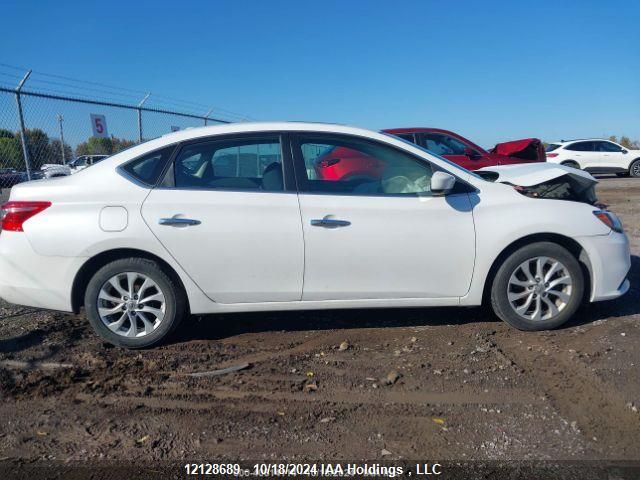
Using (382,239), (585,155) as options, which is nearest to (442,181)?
(382,239)

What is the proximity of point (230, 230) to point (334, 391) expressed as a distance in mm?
1406

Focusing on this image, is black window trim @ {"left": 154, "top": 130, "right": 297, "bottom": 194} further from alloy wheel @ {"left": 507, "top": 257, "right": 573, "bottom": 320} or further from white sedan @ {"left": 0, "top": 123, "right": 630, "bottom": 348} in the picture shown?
alloy wheel @ {"left": 507, "top": 257, "right": 573, "bottom": 320}

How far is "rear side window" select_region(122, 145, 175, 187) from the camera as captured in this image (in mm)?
4141

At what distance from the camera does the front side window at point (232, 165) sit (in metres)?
4.18

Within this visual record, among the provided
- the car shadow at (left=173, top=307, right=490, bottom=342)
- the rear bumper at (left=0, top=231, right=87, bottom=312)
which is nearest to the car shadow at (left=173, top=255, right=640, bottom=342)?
the car shadow at (left=173, top=307, right=490, bottom=342)

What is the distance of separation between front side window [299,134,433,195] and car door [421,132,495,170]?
637cm

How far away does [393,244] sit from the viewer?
4.09 m

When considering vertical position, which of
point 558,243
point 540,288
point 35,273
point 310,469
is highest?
point 35,273

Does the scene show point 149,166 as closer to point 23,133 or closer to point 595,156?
point 23,133

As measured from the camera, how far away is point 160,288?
4098 mm

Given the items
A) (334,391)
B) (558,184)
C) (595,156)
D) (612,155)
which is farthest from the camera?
(612,155)

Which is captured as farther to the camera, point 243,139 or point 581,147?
point 581,147

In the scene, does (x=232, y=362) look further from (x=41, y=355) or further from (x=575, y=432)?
(x=575, y=432)

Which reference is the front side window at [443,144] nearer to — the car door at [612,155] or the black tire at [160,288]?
the black tire at [160,288]
